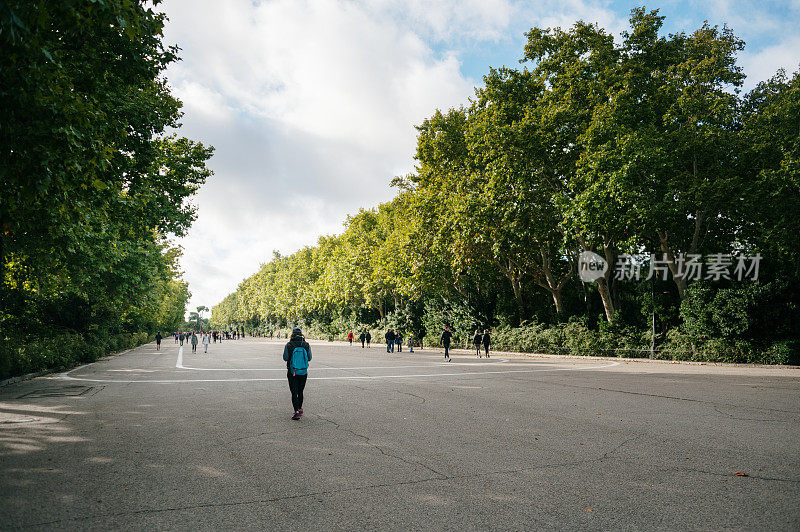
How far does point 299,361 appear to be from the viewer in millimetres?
8227

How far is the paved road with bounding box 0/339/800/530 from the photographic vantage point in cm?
379

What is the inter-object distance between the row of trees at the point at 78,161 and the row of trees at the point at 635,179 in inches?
550

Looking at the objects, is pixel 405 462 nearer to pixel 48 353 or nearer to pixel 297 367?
pixel 297 367

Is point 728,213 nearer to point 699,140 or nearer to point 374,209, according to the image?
point 699,140

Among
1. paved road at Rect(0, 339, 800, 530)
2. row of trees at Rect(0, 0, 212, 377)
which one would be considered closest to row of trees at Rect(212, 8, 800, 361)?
paved road at Rect(0, 339, 800, 530)

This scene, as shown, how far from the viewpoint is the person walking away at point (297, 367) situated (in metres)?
7.99

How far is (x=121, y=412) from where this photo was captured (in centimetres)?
862

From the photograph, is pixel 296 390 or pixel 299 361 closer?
Result: pixel 296 390

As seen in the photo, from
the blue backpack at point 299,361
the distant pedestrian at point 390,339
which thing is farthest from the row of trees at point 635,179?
the blue backpack at point 299,361

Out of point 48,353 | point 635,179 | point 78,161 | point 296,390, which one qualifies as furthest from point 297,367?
point 635,179

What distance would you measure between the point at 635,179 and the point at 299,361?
1663cm

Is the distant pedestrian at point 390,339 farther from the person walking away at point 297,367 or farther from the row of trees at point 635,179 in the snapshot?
the person walking away at point 297,367

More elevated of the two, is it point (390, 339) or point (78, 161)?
point (78, 161)

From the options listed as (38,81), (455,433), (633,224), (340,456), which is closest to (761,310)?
(633,224)
